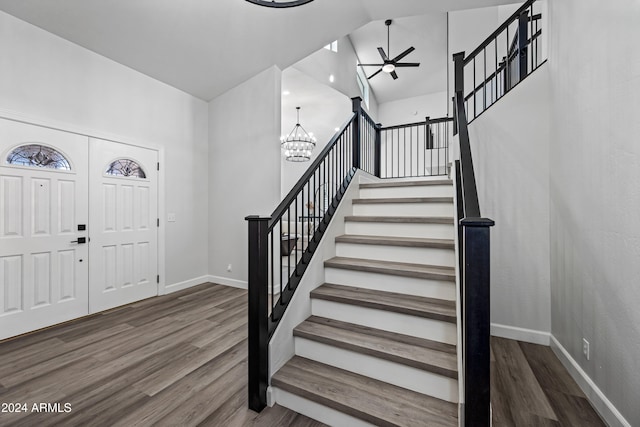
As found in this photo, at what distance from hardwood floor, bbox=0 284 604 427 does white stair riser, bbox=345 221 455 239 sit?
44.3 inches

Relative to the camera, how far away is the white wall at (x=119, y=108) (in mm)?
2781

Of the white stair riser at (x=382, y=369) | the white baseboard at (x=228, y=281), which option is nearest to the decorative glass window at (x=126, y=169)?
the white baseboard at (x=228, y=281)

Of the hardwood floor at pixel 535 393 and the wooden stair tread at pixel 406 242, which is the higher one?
the wooden stair tread at pixel 406 242

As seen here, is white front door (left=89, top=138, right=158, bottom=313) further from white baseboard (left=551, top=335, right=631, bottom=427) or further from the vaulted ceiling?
white baseboard (left=551, top=335, right=631, bottom=427)

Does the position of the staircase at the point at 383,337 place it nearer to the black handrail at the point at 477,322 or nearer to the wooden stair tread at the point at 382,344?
the wooden stair tread at the point at 382,344

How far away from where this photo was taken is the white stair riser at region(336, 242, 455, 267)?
2.40m

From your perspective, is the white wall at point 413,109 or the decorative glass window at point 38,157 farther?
the white wall at point 413,109

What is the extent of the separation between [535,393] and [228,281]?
3893 mm

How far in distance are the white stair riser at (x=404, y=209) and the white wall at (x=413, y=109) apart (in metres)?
6.97

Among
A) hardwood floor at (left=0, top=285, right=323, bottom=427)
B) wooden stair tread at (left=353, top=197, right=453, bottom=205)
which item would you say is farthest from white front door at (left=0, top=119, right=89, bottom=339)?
wooden stair tread at (left=353, top=197, right=453, bottom=205)

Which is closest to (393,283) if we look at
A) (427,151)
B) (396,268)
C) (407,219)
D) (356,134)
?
(396,268)

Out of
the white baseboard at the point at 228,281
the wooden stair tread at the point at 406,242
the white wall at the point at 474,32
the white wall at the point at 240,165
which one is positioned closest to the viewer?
the wooden stair tread at the point at 406,242

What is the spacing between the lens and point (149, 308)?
354cm

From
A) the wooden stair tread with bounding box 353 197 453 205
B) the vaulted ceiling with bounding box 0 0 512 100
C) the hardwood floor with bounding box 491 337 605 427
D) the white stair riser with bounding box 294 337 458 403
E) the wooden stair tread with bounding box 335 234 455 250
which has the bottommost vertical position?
the hardwood floor with bounding box 491 337 605 427
